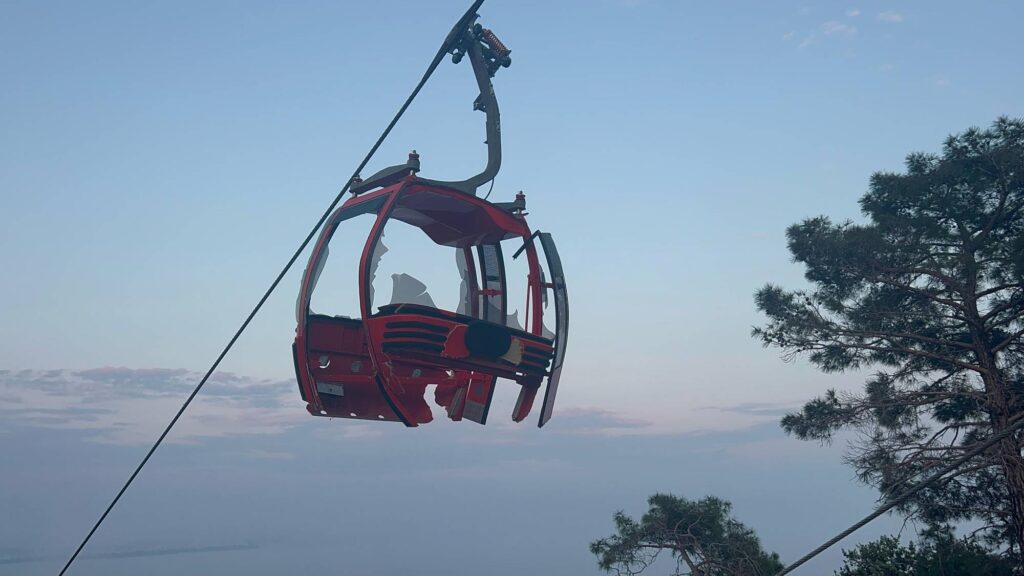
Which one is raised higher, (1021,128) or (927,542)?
(1021,128)

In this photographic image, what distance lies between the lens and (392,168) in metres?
8.93

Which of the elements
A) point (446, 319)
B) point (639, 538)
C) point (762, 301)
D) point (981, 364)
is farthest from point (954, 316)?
point (446, 319)

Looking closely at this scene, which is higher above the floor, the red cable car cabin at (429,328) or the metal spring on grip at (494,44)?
the metal spring on grip at (494,44)

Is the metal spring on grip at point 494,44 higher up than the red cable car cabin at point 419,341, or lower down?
higher up

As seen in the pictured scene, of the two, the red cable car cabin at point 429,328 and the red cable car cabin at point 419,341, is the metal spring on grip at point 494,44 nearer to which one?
the red cable car cabin at point 429,328

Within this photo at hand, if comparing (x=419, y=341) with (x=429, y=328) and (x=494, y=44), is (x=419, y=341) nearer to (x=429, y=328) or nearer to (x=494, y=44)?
(x=429, y=328)

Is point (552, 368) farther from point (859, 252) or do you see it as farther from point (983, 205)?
point (983, 205)

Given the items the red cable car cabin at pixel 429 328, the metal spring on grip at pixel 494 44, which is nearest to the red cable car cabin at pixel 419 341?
the red cable car cabin at pixel 429 328

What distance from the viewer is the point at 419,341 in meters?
7.99

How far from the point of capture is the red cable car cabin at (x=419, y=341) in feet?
26.9

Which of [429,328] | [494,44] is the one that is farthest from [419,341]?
[494,44]

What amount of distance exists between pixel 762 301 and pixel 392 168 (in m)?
11.4

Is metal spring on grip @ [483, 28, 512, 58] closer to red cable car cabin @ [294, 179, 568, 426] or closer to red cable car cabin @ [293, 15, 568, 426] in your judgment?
red cable car cabin @ [293, 15, 568, 426]

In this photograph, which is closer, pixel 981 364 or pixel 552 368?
pixel 552 368
